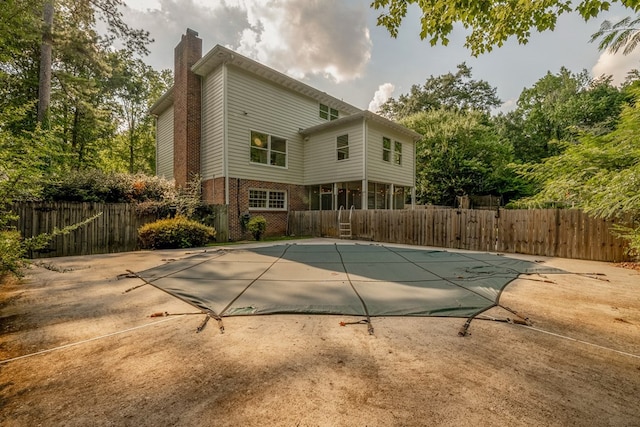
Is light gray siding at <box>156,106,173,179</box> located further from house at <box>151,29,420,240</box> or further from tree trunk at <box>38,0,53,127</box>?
tree trunk at <box>38,0,53,127</box>

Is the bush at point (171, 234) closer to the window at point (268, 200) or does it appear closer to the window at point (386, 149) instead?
the window at point (268, 200)

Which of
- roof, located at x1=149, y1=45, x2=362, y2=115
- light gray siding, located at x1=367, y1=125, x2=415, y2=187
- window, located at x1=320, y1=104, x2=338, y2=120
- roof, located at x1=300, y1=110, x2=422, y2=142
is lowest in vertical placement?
light gray siding, located at x1=367, y1=125, x2=415, y2=187

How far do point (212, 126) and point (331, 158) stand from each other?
5827mm

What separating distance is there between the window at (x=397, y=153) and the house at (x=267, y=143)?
0.18 feet

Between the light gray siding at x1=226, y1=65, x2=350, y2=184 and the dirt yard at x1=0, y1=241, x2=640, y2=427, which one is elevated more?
the light gray siding at x1=226, y1=65, x2=350, y2=184

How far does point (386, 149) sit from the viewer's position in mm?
13797

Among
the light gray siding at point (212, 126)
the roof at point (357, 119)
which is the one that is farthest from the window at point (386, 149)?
the light gray siding at point (212, 126)

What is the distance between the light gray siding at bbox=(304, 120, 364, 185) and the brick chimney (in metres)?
5.52

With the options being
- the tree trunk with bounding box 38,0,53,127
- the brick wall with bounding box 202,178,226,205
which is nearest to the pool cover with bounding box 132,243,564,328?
the brick wall with bounding box 202,178,226,205

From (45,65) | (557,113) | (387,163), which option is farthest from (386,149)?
(557,113)

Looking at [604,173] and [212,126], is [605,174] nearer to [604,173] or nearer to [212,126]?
[604,173]

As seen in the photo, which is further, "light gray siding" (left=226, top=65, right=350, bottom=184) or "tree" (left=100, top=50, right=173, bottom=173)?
"tree" (left=100, top=50, right=173, bottom=173)

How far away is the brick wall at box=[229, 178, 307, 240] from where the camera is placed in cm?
1107

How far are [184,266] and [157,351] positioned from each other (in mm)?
3326
